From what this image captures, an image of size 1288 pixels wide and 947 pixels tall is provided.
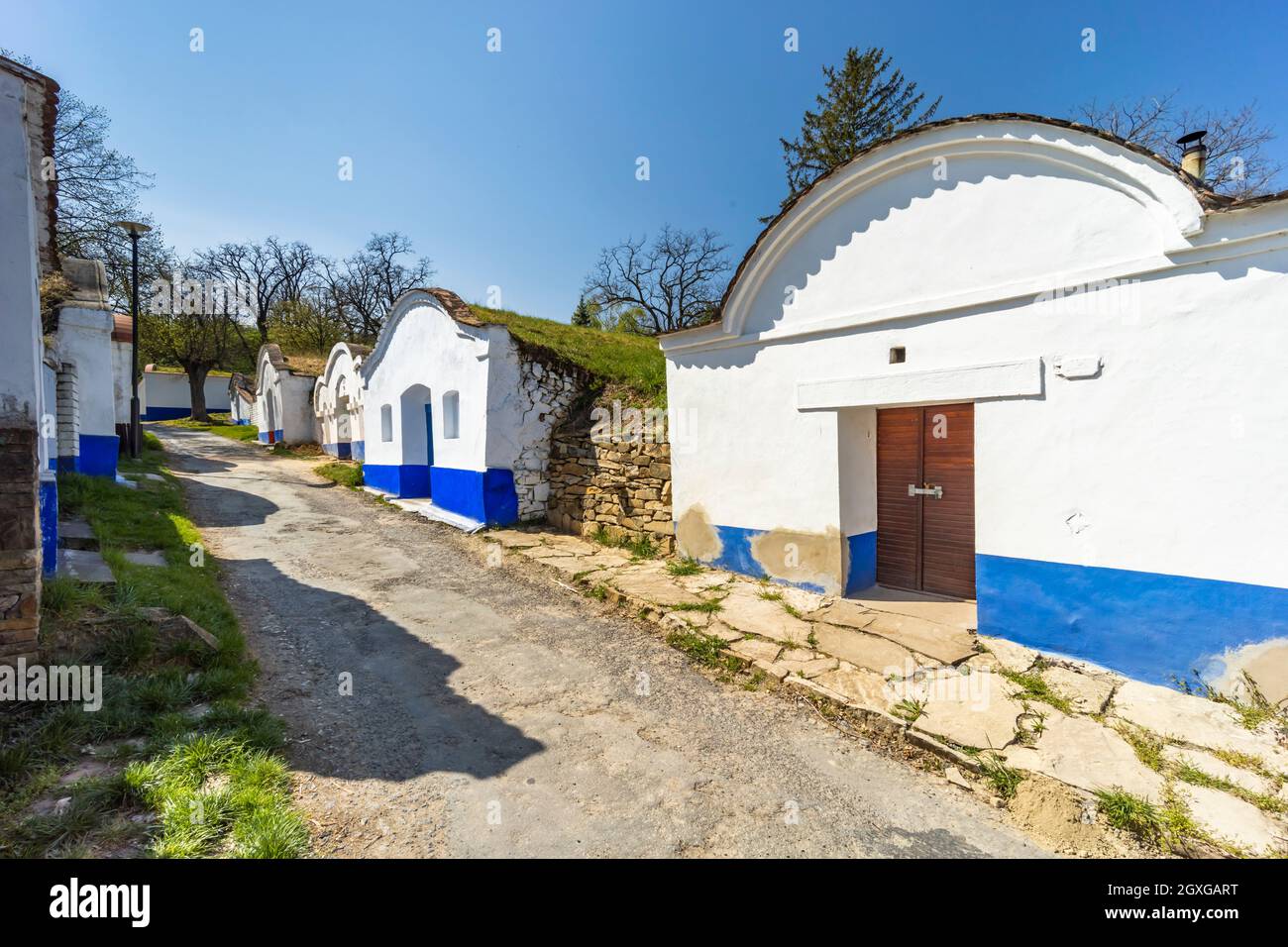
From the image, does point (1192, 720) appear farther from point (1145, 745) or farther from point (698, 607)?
point (698, 607)

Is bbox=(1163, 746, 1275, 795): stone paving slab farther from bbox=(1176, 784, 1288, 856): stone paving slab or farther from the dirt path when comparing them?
the dirt path

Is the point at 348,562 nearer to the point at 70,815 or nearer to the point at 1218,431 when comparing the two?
the point at 70,815

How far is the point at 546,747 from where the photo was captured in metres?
3.54

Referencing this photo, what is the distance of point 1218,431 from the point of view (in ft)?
12.2

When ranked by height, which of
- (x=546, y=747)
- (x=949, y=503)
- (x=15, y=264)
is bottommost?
(x=546, y=747)

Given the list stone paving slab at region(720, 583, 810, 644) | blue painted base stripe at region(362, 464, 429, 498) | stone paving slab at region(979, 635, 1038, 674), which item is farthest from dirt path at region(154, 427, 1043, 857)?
blue painted base stripe at region(362, 464, 429, 498)

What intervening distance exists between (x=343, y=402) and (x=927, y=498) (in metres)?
20.0

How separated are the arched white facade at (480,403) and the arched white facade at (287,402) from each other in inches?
559

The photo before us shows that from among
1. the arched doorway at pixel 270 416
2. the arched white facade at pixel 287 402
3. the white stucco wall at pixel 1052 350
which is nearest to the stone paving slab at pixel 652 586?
the white stucco wall at pixel 1052 350

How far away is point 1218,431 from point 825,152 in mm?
22186

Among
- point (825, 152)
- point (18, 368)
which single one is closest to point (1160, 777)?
point (18, 368)

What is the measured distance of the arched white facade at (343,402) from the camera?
18188 millimetres

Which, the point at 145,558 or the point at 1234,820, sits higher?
the point at 145,558

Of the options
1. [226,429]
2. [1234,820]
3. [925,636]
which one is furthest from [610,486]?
[226,429]
